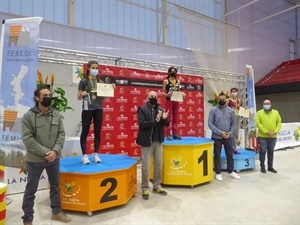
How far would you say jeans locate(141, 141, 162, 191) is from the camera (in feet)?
10.8

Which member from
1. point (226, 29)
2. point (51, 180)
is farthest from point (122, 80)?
point (226, 29)

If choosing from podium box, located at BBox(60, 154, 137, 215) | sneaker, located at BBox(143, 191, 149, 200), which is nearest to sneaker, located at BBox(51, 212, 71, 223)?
podium box, located at BBox(60, 154, 137, 215)

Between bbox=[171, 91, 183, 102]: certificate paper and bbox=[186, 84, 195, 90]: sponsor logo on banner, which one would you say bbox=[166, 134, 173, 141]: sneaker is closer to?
bbox=[171, 91, 183, 102]: certificate paper

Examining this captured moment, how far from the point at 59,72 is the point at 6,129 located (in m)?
3.39

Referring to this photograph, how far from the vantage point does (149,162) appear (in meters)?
3.32

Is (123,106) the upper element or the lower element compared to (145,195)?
upper

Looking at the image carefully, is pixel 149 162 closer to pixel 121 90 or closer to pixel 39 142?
pixel 39 142

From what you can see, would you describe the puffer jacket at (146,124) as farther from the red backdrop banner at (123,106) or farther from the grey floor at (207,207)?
the red backdrop banner at (123,106)

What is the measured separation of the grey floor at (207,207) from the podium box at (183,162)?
126mm

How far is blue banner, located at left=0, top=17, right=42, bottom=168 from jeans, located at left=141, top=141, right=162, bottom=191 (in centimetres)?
149

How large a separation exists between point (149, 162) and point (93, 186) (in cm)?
81

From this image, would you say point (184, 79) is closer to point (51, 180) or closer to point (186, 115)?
A: point (186, 115)

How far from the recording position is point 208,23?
818 cm

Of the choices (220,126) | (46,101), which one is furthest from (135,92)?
(46,101)
